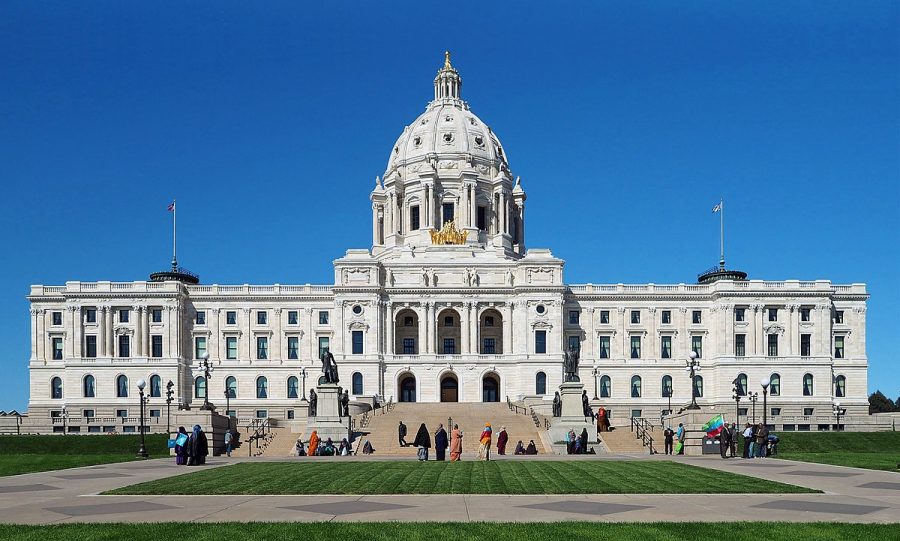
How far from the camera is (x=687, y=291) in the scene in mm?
109125

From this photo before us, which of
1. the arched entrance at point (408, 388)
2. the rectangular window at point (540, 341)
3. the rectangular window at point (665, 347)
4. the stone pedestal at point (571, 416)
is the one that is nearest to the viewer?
the stone pedestal at point (571, 416)

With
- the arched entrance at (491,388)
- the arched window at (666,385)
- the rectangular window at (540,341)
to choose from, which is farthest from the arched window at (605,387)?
the arched entrance at (491,388)

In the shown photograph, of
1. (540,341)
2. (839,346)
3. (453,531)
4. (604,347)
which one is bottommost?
(453,531)

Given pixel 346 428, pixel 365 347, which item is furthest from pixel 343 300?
pixel 346 428

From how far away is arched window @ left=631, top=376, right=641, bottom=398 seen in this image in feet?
355

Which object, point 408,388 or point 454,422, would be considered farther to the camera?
point 408,388

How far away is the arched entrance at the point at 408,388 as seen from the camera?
348ft

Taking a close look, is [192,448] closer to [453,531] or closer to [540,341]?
[453,531]

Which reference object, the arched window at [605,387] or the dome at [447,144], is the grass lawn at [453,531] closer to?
the arched window at [605,387]

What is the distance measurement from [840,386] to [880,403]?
48.2 meters

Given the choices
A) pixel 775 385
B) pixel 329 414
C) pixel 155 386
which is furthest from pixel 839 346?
pixel 155 386

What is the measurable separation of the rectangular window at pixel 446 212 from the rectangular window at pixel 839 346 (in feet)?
158

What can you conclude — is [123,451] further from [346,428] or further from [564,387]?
[564,387]

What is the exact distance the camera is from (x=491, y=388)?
107125 mm
